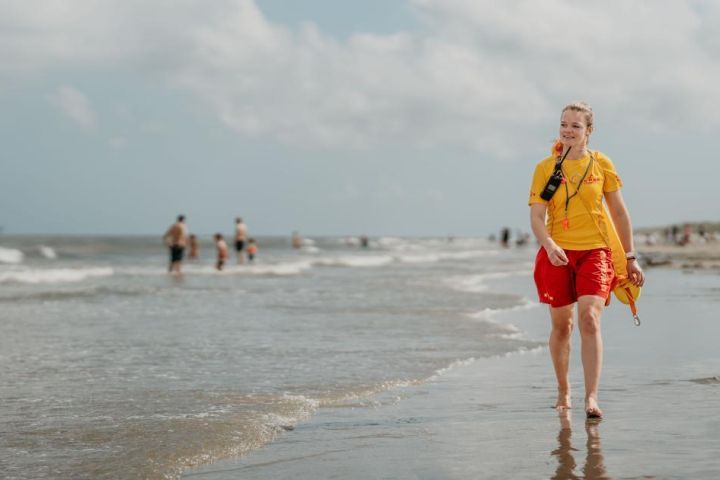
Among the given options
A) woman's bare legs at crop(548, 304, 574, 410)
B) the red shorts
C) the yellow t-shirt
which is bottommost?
woman's bare legs at crop(548, 304, 574, 410)

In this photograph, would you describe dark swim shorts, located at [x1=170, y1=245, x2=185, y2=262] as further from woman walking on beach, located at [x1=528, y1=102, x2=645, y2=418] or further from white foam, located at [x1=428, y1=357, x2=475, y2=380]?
woman walking on beach, located at [x1=528, y1=102, x2=645, y2=418]

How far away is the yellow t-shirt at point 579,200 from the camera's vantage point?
193 inches

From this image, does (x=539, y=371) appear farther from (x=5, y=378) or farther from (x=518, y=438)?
(x=5, y=378)

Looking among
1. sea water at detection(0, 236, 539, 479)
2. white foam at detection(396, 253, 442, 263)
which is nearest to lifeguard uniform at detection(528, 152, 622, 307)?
sea water at detection(0, 236, 539, 479)

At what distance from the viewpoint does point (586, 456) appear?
390 centimetres

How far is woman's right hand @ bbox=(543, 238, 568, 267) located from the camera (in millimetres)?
4738

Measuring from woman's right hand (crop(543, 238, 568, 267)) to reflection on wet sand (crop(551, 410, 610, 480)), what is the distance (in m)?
0.88

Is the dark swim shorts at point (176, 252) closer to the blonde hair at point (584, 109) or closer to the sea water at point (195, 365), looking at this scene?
the sea water at point (195, 365)

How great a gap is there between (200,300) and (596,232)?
11.5 metres

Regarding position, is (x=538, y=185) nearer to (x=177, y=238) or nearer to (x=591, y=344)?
(x=591, y=344)

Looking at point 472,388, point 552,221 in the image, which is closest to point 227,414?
point 472,388

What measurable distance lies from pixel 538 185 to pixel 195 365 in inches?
145

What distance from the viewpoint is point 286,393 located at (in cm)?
596

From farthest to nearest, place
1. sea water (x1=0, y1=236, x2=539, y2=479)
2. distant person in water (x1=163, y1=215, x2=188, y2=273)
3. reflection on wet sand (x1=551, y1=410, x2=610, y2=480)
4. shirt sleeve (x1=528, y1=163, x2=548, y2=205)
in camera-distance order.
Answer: distant person in water (x1=163, y1=215, x2=188, y2=273), shirt sleeve (x1=528, y1=163, x2=548, y2=205), sea water (x1=0, y1=236, x2=539, y2=479), reflection on wet sand (x1=551, y1=410, x2=610, y2=480)
